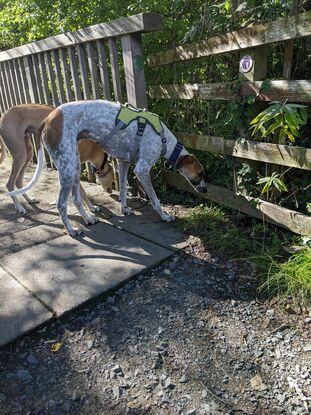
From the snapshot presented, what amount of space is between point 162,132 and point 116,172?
1.22 metres

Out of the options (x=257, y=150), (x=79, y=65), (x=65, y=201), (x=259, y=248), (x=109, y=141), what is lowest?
(x=259, y=248)

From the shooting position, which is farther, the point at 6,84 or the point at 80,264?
the point at 6,84

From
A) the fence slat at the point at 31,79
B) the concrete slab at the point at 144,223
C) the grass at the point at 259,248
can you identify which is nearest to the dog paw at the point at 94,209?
the concrete slab at the point at 144,223

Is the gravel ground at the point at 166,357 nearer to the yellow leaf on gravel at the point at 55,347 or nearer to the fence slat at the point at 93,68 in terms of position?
the yellow leaf on gravel at the point at 55,347

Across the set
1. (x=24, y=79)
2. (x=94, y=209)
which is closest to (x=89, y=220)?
(x=94, y=209)

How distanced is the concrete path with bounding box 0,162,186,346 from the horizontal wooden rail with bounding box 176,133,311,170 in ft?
3.23

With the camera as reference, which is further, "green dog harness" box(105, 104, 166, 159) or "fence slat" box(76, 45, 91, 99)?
"fence slat" box(76, 45, 91, 99)

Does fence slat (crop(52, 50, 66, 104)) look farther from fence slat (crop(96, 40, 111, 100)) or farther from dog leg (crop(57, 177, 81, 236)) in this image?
dog leg (crop(57, 177, 81, 236))

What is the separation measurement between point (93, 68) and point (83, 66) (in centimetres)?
22

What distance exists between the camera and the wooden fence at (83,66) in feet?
13.4

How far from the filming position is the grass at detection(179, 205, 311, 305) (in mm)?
2773

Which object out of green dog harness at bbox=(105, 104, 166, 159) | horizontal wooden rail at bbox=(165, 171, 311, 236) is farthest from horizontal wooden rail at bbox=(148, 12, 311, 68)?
horizontal wooden rail at bbox=(165, 171, 311, 236)

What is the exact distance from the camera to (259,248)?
3398 mm

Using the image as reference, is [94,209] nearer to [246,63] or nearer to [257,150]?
[257,150]
